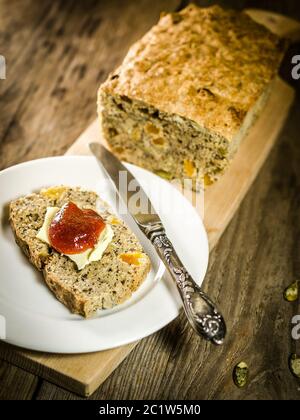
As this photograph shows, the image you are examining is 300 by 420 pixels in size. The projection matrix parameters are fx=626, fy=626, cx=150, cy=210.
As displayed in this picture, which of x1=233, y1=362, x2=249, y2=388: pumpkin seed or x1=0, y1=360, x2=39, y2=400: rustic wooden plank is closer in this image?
x1=0, y1=360, x2=39, y2=400: rustic wooden plank

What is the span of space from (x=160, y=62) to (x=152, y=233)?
1.29 meters

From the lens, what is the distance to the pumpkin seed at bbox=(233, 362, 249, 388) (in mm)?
3250

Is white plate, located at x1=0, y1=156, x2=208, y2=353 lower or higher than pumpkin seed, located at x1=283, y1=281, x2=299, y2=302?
higher

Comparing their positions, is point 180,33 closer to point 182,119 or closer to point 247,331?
point 182,119

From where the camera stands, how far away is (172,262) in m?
3.30

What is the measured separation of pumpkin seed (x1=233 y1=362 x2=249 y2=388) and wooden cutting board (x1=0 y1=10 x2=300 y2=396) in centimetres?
56

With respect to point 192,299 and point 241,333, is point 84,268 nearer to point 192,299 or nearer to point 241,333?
point 192,299

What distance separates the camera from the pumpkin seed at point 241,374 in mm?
3250

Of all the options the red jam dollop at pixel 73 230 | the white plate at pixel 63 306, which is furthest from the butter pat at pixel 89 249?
the white plate at pixel 63 306

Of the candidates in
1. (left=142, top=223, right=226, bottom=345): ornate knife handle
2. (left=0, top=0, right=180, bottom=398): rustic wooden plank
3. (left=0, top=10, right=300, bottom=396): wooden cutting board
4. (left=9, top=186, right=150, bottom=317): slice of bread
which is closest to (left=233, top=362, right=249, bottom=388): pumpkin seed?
(left=142, top=223, right=226, bottom=345): ornate knife handle

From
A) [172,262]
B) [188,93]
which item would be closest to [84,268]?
[172,262]

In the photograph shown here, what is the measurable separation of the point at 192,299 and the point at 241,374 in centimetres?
54

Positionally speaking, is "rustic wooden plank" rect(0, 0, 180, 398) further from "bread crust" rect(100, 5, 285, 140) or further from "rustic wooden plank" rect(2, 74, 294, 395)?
"bread crust" rect(100, 5, 285, 140)

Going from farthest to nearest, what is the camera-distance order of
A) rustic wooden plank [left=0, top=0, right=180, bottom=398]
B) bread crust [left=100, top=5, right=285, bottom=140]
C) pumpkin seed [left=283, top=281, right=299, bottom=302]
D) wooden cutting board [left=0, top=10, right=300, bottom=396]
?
1. rustic wooden plank [left=0, top=0, right=180, bottom=398]
2. bread crust [left=100, top=5, right=285, bottom=140]
3. pumpkin seed [left=283, top=281, right=299, bottom=302]
4. wooden cutting board [left=0, top=10, right=300, bottom=396]
